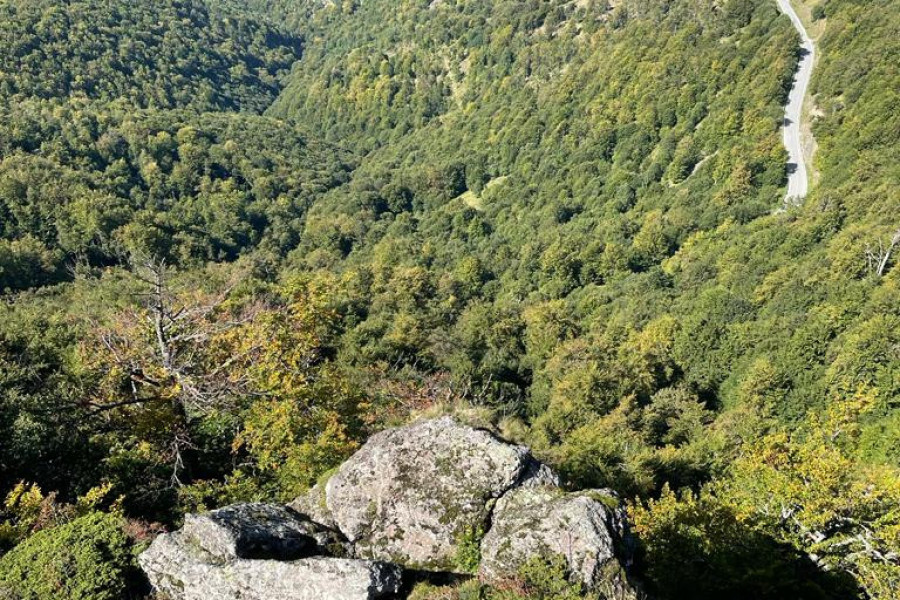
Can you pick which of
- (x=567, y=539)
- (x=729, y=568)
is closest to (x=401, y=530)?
(x=567, y=539)

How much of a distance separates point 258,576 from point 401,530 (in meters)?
3.20

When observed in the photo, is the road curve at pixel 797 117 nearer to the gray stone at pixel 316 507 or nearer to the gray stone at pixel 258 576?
the gray stone at pixel 316 507

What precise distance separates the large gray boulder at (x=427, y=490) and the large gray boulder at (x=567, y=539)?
0.71 meters

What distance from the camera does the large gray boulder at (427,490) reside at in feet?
39.5

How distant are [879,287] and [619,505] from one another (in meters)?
61.8

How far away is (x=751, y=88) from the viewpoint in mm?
131625

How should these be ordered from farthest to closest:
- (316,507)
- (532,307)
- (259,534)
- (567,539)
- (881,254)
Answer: (532,307) < (881,254) < (316,507) < (259,534) < (567,539)

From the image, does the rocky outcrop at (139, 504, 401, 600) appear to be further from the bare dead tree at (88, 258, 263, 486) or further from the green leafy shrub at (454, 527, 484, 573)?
the bare dead tree at (88, 258, 263, 486)

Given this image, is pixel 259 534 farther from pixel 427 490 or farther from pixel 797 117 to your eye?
pixel 797 117

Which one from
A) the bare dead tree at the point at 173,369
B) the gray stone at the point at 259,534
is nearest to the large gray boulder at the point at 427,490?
the gray stone at the point at 259,534

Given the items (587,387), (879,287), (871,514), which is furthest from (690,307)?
(871,514)

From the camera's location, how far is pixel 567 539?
1065 cm

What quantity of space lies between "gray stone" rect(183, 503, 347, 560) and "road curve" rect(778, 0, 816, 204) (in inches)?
4419

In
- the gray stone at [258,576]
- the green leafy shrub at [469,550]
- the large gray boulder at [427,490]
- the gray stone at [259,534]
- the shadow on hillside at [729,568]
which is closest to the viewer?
the gray stone at [258,576]
